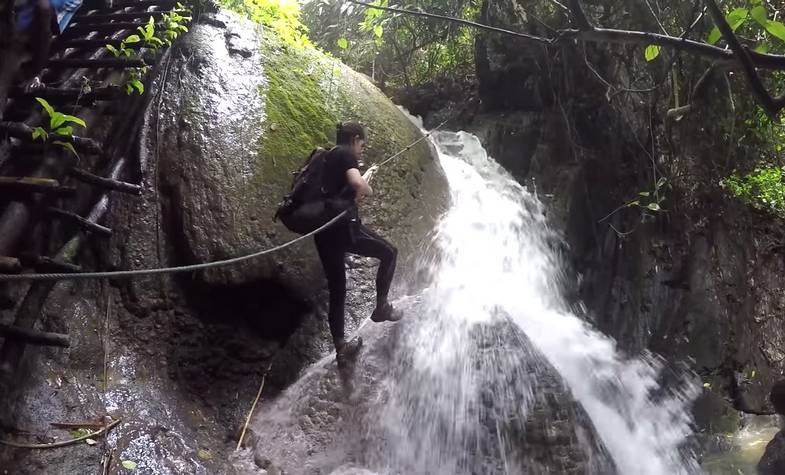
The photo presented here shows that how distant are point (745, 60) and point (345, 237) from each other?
3161 mm

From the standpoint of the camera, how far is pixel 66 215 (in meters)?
4.08

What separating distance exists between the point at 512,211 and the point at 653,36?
622 cm

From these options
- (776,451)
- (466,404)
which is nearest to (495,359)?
(466,404)

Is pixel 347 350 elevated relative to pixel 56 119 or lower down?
lower down

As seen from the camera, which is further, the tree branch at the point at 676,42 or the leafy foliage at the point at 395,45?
the leafy foliage at the point at 395,45

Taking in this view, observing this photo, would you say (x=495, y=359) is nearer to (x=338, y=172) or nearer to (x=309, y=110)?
(x=338, y=172)

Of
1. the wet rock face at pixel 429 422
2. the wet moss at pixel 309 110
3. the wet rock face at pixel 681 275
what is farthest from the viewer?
the wet rock face at pixel 681 275

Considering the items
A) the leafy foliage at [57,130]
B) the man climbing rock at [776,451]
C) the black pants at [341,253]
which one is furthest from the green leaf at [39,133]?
the man climbing rock at [776,451]

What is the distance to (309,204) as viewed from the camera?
4.36 meters

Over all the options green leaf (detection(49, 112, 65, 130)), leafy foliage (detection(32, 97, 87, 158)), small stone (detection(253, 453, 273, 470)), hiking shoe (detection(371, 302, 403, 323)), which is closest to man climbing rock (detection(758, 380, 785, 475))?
hiking shoe (detection(371, 302, 403, 323))

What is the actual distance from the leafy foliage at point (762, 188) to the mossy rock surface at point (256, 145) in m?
3.83

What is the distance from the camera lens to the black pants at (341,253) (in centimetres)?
449

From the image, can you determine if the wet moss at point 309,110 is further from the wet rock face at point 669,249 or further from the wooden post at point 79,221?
the wet rock face at point 669,249

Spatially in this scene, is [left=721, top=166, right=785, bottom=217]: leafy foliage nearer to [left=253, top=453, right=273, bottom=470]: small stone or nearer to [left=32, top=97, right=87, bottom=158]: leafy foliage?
[left=253, top=453, right=273, bottom=470]: small stone
